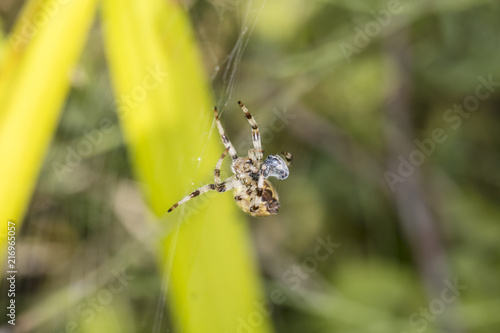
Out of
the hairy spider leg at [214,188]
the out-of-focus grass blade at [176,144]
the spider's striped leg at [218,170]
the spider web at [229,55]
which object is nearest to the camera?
the out-of-focus grass blade at [176,144]

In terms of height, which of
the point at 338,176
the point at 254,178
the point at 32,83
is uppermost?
the point at 338,176

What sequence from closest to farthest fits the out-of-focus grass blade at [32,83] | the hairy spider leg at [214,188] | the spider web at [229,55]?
the out-of-focus grass blade at [32,83] < the hairy spider leg at [214,188] < the spider web at [229,55]

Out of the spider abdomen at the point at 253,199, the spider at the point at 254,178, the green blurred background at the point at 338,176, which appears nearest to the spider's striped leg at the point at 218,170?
the spider at the point at 254,178

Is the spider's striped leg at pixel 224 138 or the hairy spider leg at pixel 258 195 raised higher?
the spider's striped leg at pixel 224 138

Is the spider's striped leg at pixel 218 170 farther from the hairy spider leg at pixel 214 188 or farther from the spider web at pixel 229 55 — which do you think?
the spider web at pixel 229 55

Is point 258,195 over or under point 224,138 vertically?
under

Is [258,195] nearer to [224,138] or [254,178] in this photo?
[254,178]

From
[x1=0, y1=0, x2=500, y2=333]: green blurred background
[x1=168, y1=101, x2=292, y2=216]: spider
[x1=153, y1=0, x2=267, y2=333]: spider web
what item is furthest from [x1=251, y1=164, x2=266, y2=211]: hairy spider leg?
[x1=0, y1=0, x2=500, y2=333]: green blurred background

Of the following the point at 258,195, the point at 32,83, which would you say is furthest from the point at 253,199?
the point at 32,83

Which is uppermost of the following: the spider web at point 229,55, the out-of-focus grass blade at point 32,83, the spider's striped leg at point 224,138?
the spider web at point 229,55
